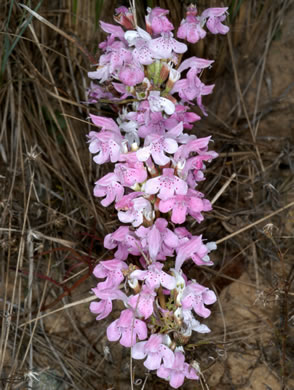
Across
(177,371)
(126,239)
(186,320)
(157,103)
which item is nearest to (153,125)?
(157,103)

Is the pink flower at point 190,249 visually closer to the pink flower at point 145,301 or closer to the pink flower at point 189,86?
the pink flower at point 145,301

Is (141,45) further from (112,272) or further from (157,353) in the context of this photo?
(157,353)

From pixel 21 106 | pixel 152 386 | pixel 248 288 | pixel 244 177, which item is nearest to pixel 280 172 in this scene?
pixel 244 177

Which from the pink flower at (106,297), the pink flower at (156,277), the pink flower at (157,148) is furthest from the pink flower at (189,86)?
the pink flower at (106,297)


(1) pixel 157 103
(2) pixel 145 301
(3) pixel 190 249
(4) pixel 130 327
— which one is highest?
(1) pixel 157 103

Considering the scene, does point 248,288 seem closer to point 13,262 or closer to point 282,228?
point 282,228

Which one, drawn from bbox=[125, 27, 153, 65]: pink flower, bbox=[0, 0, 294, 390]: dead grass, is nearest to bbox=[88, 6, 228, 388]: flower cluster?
bbox=[125, 27, 153, 65]: pink flower
